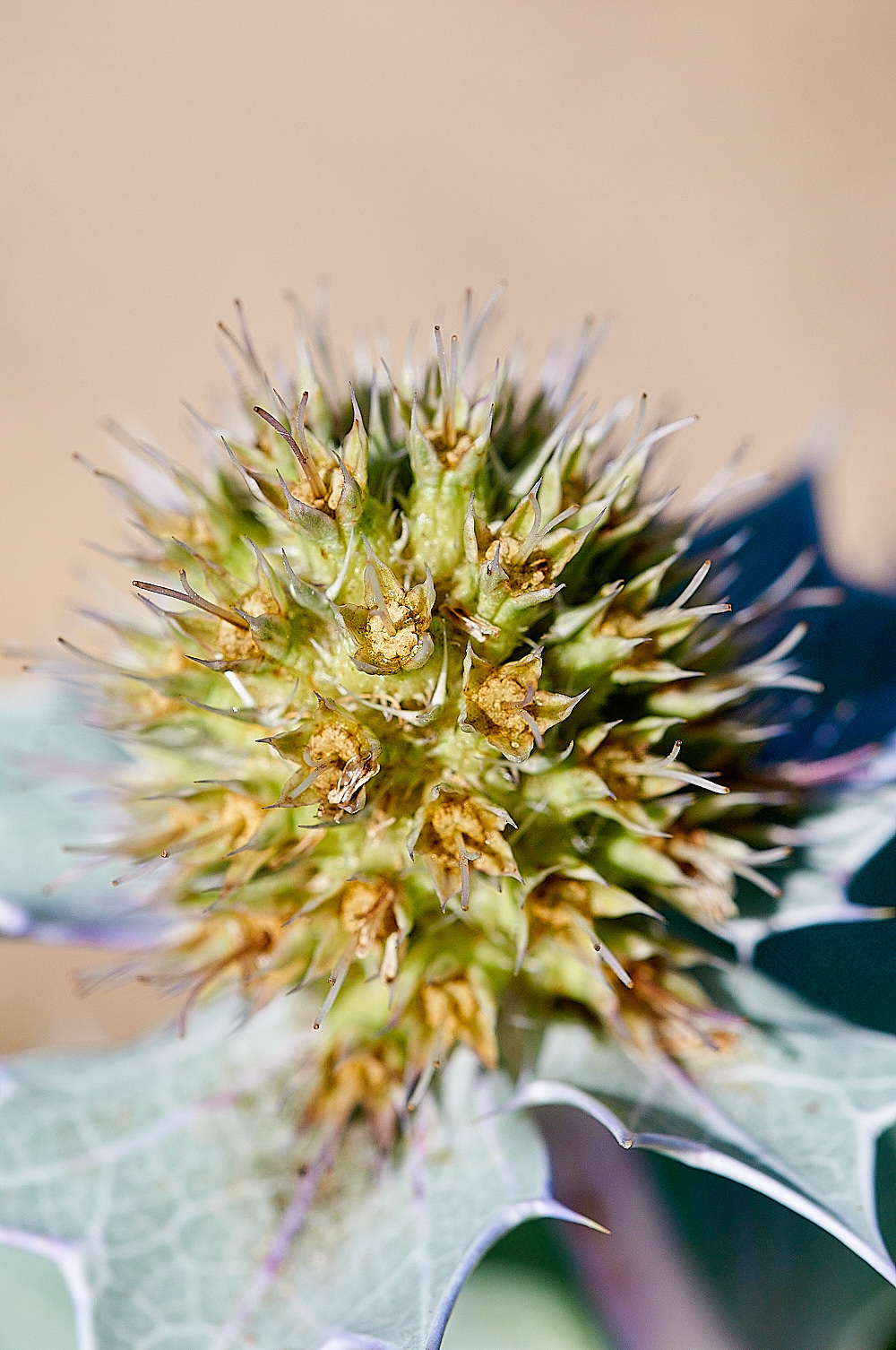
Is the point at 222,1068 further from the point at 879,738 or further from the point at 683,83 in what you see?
the point at 683,83

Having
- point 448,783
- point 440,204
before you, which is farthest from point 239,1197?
point 440,204

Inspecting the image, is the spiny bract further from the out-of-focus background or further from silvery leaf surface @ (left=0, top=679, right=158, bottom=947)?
the out-of-focus background

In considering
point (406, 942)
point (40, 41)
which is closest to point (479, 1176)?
point (406, 942)

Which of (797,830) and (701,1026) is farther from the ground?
(797,830)

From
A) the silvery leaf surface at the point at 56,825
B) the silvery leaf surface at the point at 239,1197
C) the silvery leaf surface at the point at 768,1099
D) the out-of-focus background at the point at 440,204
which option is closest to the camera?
the silvery leaf surface at the point at 768,1099

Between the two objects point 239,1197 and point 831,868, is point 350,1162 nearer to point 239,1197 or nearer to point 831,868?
point 239,1197

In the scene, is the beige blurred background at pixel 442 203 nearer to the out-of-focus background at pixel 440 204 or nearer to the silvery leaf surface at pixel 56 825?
the out-of-focus background at pixel 440 204

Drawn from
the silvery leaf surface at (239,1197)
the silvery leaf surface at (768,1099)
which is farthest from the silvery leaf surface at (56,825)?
the silvery leaf surface at (768,1099)
